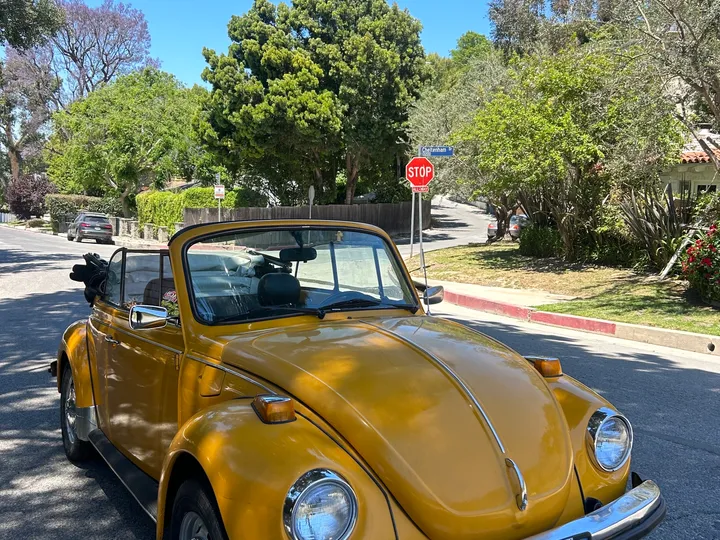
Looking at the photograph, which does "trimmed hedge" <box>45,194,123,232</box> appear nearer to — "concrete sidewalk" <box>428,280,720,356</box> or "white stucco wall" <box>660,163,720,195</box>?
"concrete sidewalk" <box>428,280,720,356</box>

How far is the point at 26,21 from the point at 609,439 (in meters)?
22.3

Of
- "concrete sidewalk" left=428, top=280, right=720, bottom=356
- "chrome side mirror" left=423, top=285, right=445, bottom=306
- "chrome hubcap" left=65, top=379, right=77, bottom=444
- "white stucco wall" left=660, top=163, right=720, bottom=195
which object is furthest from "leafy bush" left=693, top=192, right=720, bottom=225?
"chrome hubcap" left=65, top=379, right=77, bottom=444

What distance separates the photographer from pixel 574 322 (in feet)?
36.5

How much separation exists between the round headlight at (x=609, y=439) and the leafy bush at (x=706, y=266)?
978cm

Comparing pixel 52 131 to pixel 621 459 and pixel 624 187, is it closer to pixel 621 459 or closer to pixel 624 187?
pixel 624 187

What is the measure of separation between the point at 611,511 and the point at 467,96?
2664cm

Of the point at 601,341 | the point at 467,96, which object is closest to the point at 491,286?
the point at 601,341

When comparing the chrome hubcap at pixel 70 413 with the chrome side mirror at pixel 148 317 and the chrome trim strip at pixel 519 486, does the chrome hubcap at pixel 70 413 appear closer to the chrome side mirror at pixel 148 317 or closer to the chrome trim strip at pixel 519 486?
the chrome side mirror at pixel 148 317

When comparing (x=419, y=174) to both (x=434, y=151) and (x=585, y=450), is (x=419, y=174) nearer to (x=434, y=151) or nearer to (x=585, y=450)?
(x=434, y=151)

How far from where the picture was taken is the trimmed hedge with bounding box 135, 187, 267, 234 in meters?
34.7

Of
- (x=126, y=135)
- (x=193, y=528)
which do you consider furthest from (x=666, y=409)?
(x=126, y=135)

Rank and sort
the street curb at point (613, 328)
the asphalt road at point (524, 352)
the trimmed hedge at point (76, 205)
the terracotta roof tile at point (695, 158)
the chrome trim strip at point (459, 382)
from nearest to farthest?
1. the chrome trim strip at point (459, 382)
2. the asphalt road at point (524, 352)
3. the street curb at point (613, 328)
4. the terracotta roof tile at point (695, 158)
5. the trimmed hedge at point (76, 205)

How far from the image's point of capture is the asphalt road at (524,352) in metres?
3.67

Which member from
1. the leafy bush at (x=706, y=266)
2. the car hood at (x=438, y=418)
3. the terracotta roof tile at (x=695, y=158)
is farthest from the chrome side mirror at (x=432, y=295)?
the terracotta roof tile at (x=695, y=158)
